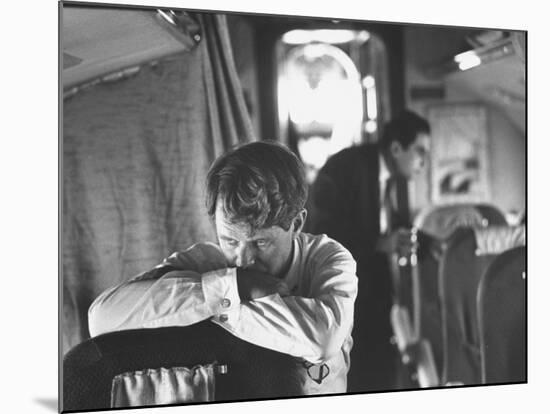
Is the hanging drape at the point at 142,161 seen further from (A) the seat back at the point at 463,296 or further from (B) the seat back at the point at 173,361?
(A) the seat back at the point at 463,296

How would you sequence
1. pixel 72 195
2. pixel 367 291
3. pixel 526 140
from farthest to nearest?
1. pixel 526 140
2. pixel 367 291
3. pixel 72 195

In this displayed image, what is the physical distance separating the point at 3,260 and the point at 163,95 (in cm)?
95

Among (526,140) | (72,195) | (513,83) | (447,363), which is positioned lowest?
(447,363)

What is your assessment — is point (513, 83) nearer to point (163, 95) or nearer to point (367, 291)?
point (367, 291)

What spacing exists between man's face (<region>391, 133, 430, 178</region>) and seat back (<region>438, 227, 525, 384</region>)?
0.37 metres

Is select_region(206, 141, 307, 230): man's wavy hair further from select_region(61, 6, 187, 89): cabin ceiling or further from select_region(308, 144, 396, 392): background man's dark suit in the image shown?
select_region(61, 6, 187, 89): cabin ceiling

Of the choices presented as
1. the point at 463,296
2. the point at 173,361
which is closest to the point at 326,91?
the point at 463,296

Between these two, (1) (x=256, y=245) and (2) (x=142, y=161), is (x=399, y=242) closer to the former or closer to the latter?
(1) (x=256, y=245)

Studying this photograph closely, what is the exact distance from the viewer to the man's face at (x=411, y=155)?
13.7 feet

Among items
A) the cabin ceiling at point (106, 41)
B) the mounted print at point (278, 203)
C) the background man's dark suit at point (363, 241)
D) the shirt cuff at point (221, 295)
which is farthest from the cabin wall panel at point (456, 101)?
the cabin ceiling at point (106, 41)

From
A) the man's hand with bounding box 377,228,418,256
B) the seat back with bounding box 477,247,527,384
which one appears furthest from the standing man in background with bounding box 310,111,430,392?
the seat back with bounding box 477,247,527,384

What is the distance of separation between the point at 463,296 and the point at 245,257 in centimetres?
108
